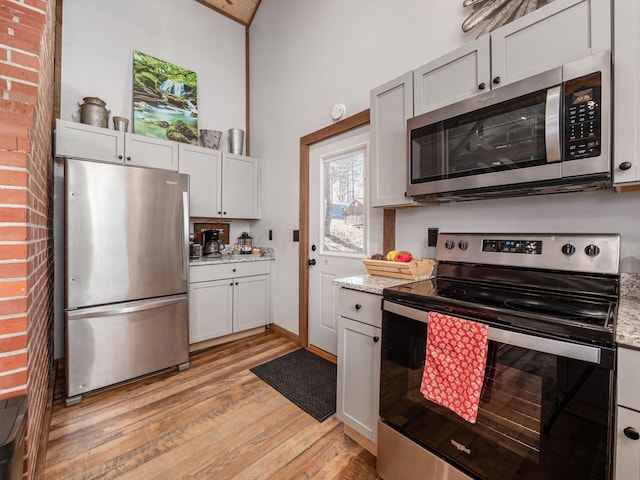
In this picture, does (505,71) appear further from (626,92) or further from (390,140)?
(390,140)

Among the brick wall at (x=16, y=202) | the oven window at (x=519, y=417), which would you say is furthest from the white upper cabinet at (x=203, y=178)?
the oven window at (x=519, y=417)

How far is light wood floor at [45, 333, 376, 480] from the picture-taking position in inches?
59.3

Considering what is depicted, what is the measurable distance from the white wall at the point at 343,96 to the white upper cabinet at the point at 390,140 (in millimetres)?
317

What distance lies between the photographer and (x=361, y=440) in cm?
164

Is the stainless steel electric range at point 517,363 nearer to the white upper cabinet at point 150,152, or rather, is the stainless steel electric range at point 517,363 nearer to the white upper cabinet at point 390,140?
the white upper cabinet at point 390,140

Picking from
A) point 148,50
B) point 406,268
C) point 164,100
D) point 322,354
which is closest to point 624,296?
point 406,268

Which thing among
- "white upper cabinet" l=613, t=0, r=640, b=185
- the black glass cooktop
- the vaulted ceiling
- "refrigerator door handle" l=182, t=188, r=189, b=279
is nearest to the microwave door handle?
"white upper cabinet" l=613, t=0, r=640, b=185

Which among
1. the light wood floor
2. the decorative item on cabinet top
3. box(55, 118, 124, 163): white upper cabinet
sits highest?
the decorative item on cabinet top

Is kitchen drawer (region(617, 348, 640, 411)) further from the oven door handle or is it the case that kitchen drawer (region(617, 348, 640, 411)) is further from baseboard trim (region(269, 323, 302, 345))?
baseboard trim (region(269, 323, 302, 345))

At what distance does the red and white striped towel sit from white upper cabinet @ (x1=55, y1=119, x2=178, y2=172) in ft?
9.27

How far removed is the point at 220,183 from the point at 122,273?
1.41 meters

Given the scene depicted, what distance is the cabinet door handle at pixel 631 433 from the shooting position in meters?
0.81

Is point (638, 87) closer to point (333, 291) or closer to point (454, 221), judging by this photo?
point (454, 221)

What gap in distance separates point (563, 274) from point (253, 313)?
276 centimetres
